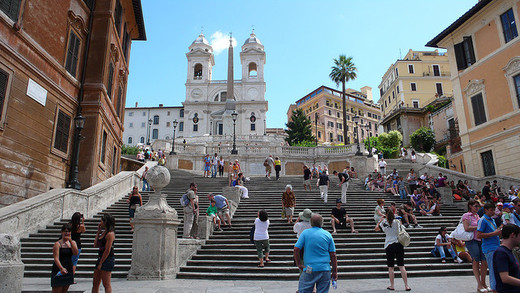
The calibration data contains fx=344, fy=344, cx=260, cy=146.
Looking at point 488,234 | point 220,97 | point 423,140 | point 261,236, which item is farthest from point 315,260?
point 220,97

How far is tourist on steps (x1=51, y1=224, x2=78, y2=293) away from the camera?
5.12m

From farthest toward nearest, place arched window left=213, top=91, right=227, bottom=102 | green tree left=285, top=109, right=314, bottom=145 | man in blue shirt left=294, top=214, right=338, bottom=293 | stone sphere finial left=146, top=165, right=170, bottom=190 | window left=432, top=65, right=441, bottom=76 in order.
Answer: arched window left=213, top=91, right=227, bottom=102, green tree left=285, top=109, right=314, bottom=145, window left=432, top=65, right=441, bottom=76, stone sphere finial left=146, top=165, right=170, bottom=190, man in blue shirt left=294, top=214, right=338, bottom=293

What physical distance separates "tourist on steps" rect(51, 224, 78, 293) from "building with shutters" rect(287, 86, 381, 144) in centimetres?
7908

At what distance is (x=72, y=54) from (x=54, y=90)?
273cm

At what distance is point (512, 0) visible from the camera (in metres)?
19.8

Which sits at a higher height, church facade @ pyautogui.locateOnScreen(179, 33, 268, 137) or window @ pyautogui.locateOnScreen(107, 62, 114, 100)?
church facade @ pyautogui.locateOnScreen(179, 33, 268, 137)

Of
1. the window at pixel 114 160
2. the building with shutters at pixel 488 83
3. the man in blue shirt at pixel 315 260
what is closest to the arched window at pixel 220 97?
the window at pixel 114 160

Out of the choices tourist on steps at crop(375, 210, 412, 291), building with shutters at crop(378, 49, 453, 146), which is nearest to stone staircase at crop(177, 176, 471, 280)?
tourist on steps at crop(375, 210, 412, 291)

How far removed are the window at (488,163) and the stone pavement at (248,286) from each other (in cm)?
1544

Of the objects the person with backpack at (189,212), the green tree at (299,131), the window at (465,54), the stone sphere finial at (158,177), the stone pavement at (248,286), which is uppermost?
the green tree at (299,131)

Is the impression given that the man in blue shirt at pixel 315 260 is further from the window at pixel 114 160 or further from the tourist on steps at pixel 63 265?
the window at pixel 114 160

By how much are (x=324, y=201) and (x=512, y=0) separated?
16300mm

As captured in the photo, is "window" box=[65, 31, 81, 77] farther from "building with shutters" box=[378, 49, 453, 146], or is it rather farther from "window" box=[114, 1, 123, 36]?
"building with shutters" box=[378, 49, 453, 146]

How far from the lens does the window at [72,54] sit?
15.6 meters
